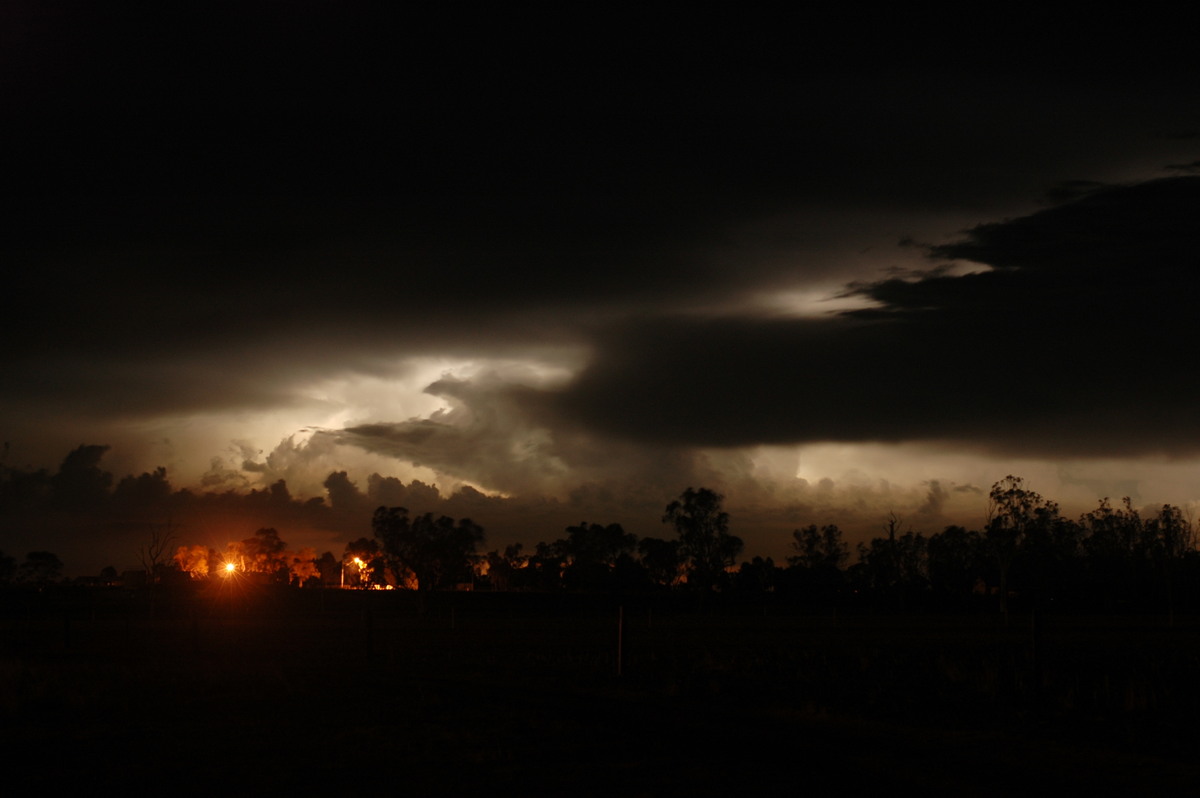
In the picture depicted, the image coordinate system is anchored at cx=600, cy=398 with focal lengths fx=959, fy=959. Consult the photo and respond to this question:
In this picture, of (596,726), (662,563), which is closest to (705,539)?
(662,563)

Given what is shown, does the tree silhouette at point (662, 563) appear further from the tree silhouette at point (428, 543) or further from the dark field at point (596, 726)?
the dark field at point (596, 726)

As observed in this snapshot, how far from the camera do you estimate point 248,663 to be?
2662 cm

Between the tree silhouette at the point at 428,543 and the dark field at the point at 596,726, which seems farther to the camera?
the tree silhouette at the point at 428,543

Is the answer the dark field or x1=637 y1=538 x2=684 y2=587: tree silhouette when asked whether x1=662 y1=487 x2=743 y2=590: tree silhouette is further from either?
the dark field

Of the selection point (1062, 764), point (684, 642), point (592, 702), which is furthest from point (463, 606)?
point (1062, 764)

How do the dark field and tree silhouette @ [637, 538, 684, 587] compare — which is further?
tree silhouette @ [637, 538, 684, 587]

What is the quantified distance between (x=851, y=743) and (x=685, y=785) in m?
3.47

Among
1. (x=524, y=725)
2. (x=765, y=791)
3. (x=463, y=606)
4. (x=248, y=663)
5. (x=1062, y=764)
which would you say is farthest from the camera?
(x=463, y=606)

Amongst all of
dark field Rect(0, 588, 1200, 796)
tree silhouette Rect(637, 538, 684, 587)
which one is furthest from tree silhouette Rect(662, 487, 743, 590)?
dark field Rect(0, 588, 1200, 796)

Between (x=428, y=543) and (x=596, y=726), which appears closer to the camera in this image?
(x=596, y=726)

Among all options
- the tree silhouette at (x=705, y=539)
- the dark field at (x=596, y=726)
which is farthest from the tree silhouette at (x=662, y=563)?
the dark field at (x=596, y=726)

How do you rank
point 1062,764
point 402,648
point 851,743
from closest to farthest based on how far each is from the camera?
point 1062,764 < point 851,743 < point 402,648

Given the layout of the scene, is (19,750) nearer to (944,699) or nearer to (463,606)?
(944,699)

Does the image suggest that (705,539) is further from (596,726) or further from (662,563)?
(596,726)
